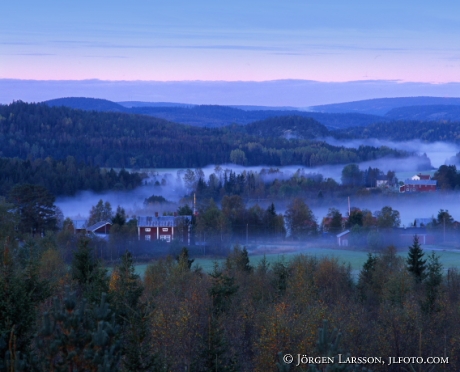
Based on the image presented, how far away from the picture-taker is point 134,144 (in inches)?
3947

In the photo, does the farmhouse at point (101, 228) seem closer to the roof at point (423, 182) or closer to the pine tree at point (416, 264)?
the pine tree at point (416, 264)

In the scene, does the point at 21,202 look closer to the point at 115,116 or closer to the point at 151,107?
the point at 115,116

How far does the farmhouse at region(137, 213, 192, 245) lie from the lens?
134ft

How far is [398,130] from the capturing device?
139 m

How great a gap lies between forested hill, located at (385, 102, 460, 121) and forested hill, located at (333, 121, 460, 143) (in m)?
11.9

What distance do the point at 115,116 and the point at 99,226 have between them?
70653mm

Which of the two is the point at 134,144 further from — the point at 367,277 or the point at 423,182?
the point at 367,277

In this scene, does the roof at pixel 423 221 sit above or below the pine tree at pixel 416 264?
below

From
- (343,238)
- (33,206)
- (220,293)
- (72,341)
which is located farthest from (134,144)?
(72,341)

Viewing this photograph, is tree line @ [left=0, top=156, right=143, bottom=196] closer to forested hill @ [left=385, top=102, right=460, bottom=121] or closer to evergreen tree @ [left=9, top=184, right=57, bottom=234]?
evergreen tree @ [left=9, top=184, right=57, bottom=234]

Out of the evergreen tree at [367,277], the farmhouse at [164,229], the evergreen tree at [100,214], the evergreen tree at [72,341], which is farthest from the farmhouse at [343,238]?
the evergreen tree at [72,341]

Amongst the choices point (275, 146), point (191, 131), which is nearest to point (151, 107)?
point (191, 131)

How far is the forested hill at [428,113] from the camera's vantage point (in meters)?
155

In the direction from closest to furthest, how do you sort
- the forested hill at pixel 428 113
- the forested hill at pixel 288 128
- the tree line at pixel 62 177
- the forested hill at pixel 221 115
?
1. the tree line at pixel 62 177
2. the forested hill at pixel 288 128
3. the forested hill at pixel 221 115
4. the forested hill at pixel 428 113
